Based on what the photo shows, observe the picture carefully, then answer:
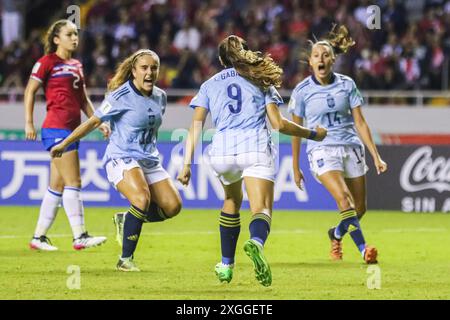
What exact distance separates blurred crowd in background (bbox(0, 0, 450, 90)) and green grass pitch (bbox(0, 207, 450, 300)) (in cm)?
565

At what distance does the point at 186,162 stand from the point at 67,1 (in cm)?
1810

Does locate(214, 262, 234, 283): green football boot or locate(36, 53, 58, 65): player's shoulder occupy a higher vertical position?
locate(36, 53, 58, 65): player's shoulder

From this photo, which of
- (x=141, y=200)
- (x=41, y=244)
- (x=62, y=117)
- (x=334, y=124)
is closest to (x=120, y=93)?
(x=141, y=200)

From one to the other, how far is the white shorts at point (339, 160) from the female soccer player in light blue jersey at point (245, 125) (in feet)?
7.17

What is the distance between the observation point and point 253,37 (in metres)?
22.8

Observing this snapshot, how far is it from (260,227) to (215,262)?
2449mm

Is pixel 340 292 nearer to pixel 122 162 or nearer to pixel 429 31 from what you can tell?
pixel 122 162

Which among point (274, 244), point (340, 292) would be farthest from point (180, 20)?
point (340, 292)

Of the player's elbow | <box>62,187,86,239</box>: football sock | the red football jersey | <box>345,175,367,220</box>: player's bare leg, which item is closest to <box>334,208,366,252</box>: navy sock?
<box>345,175,367,220</box>: player's bare leg

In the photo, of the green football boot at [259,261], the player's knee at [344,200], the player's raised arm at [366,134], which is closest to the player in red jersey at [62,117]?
the player's knee at [344,200]

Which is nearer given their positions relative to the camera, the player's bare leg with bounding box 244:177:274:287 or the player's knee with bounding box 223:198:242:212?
the player's bare leg with bounding box 244:177:274:287

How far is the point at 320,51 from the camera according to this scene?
11484mm

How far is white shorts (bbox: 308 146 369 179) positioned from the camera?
11.5 metres

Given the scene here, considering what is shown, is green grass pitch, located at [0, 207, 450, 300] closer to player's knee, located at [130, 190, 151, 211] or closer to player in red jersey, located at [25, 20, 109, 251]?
player in red jersey, located at [25, 20, 109, 251]
